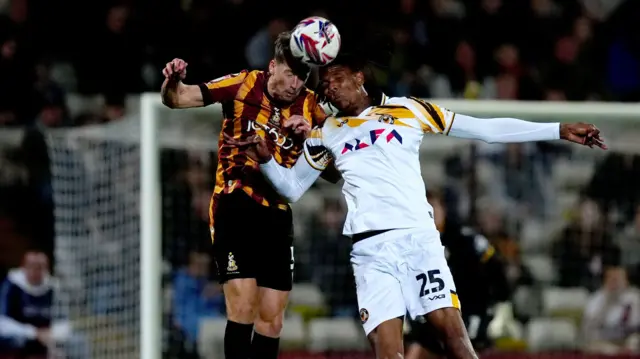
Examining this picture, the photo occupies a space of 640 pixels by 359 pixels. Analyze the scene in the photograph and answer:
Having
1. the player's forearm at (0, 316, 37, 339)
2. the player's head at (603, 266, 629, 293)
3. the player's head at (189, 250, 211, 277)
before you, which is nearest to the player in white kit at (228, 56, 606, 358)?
the player's head at (189, 250, 211, 277)

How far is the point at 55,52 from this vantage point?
12.6 metres

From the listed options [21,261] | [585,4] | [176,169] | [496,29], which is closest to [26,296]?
[21,261]

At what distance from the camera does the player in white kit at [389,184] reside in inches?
246

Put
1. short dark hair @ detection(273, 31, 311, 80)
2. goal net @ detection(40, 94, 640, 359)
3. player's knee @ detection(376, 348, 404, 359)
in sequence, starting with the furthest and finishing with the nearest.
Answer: goal net @ detection(40, 94, 640, 359)
short dark hair @ detection(273, 31, 311, 80)
player's knee @ detection(376, 348, 404, 359)

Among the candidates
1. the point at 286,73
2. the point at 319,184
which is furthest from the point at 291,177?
the point at 319,184

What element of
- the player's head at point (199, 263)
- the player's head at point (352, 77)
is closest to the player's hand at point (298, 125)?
the player's head at point (352, 77)

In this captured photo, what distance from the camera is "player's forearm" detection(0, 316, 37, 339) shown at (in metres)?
11.2

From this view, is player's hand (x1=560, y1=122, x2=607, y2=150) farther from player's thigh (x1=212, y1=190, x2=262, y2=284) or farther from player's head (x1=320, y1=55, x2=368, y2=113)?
player's thigh (x1=212, y1=190, x2=262, y2=284)

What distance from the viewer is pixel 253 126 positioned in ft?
22.2

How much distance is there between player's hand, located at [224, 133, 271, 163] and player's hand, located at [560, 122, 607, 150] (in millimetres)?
1482

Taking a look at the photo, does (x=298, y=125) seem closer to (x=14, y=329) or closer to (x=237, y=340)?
(x=237, y=340)

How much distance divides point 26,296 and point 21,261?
47 cm

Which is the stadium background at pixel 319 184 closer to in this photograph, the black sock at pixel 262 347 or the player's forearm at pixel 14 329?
the player's forearm at pixel 14 329

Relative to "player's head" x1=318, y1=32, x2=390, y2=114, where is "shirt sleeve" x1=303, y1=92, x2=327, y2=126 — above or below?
below
